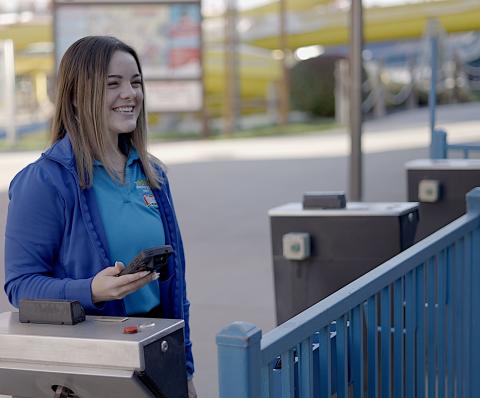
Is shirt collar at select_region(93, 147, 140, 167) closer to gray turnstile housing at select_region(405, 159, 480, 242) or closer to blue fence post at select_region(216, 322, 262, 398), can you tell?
blue fence post at select_region(216, 322, 262, 398)

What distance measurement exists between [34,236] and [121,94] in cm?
46

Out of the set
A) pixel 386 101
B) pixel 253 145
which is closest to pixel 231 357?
pixel 253 145

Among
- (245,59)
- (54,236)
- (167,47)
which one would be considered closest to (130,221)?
(54,236)

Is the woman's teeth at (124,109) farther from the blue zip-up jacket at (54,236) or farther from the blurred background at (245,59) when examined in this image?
the blurred background at (245,59)

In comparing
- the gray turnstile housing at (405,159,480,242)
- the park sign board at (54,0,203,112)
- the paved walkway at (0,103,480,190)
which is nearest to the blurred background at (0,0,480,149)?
the park sign board at (54,0,203,112)

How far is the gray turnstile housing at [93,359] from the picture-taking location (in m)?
2.05

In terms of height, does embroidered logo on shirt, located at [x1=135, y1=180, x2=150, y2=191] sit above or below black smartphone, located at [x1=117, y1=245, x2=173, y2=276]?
above

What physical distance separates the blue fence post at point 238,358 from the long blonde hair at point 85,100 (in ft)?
2.80

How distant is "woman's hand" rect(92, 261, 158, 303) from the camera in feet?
7.74

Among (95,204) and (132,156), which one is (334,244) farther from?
(95,204)

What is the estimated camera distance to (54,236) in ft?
8.36

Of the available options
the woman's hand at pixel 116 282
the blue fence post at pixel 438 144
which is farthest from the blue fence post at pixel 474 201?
the blue fence post at pixel 438 144

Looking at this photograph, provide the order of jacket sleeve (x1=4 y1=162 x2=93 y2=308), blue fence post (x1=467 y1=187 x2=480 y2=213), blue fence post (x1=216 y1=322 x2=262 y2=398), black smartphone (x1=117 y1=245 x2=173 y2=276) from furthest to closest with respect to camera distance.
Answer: blue fence post (x1=467 y1=187 x2=480 y2=213)
jacket sleeve (x1=4 y1=162 x2=93 y2=308)
black smartphone (x1=117 y1=245 x2=173 y2=276)
blue fence post (x1=216 y1=322 x2=262 y2=398)

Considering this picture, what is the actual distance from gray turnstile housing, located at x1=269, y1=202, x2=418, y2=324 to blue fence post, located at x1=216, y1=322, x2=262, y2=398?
2696 millimetres
